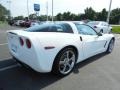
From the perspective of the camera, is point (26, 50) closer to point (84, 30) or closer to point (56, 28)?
point (56, 28)

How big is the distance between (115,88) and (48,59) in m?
1.60

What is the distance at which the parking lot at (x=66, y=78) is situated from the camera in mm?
3676

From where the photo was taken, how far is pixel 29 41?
3508 mm

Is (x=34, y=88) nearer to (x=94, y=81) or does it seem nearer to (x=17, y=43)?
(x=17, y=43)

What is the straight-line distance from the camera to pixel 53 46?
12.3 feet

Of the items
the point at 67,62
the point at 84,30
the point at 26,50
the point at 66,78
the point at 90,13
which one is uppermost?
the point at 90,13

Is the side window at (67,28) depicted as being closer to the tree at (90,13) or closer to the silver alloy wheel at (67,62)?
the silver alloy wheel at (67,62)

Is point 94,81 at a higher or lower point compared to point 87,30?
lower

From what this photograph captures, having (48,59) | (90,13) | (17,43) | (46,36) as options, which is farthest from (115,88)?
(90,13)

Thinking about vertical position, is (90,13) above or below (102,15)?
above

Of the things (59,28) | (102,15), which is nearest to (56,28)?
(59,28)

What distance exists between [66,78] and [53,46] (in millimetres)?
943

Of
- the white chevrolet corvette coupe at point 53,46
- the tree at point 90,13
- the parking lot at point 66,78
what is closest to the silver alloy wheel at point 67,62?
the white chevrolet corvette coupe at point 53,46

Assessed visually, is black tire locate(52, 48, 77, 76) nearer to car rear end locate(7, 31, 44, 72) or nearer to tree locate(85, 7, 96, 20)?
car rear end locate(7, 31, 44, 72)
